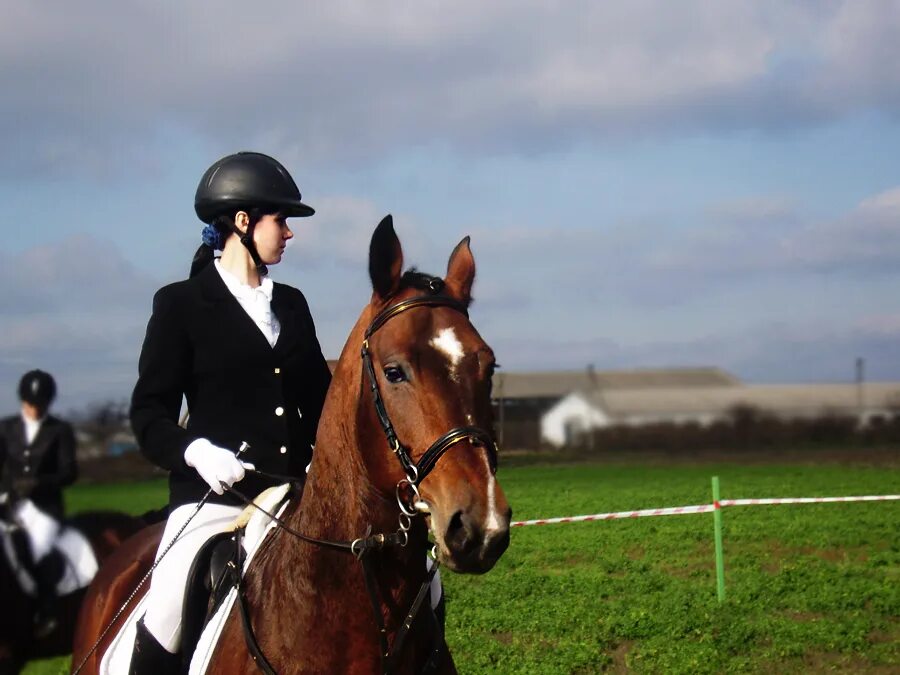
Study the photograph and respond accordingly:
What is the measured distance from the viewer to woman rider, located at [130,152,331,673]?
12.7 feet

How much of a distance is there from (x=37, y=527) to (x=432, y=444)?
417 cm

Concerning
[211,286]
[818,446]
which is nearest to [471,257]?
[211,286]

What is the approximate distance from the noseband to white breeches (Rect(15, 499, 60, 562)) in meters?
3.25

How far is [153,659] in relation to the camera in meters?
3.82

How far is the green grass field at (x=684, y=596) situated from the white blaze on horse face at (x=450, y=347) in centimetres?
221

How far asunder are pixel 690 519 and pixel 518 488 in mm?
8537

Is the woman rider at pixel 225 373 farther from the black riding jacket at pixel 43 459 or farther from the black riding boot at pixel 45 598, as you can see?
the black riding boot at pixel 45 598

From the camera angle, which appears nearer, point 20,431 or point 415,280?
point 415,280

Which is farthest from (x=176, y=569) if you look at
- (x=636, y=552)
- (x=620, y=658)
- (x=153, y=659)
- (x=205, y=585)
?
(x=636, y=552)

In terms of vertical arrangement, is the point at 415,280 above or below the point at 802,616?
above

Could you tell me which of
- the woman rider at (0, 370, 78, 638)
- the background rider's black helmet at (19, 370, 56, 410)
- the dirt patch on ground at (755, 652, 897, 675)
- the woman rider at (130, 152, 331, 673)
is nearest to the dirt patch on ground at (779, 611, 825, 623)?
the dirt patch on ground at (755, 652, 897, 675)

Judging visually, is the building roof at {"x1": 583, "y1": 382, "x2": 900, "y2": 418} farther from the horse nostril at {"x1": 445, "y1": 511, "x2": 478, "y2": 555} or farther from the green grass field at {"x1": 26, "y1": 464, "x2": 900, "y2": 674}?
the horse nostril at {"x1": 445, "y1": 511, "x2": 478, "y2": 555}

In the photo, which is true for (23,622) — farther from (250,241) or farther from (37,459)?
(250,241)

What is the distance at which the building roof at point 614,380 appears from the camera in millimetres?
17797
